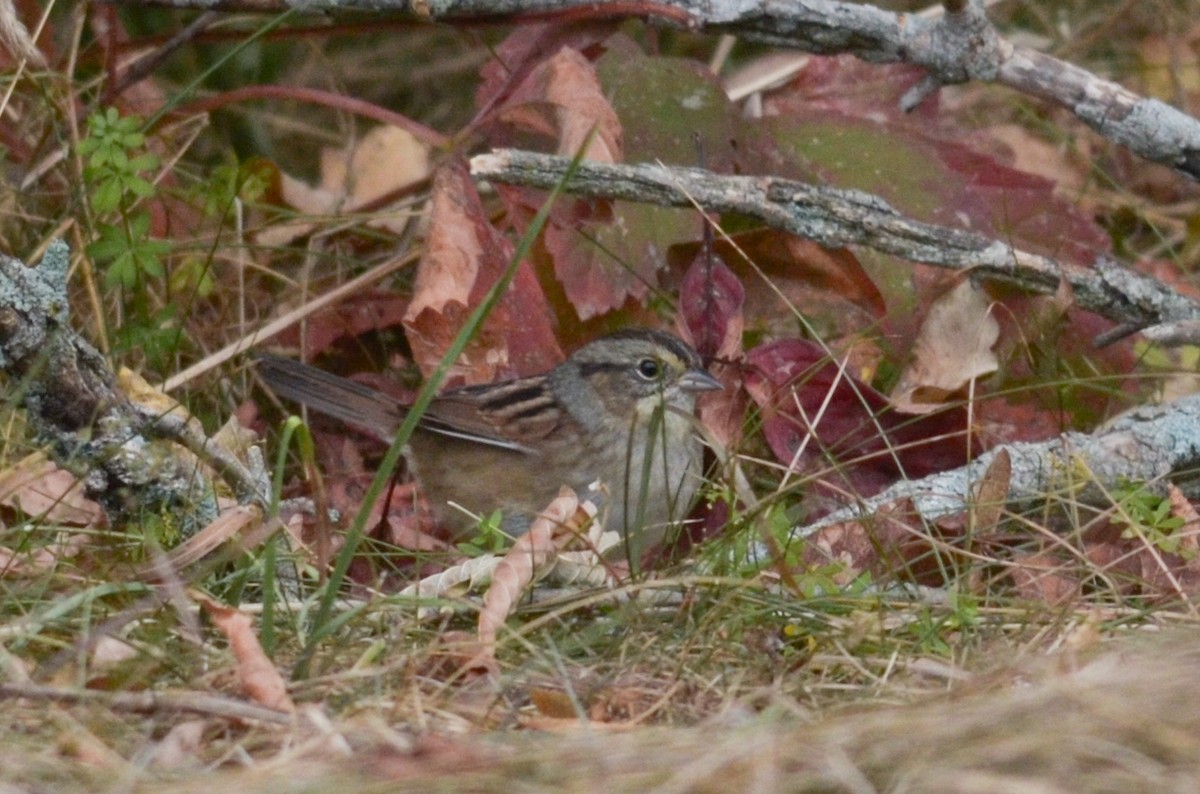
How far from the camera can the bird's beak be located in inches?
164

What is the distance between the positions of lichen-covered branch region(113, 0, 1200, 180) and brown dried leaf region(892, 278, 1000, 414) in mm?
517

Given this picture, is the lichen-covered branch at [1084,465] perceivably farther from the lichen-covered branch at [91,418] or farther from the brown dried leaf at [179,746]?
the brown dried leaf at [179,746]

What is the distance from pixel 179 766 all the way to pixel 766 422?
1.95 meters

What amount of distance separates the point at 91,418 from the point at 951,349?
6.24 feet

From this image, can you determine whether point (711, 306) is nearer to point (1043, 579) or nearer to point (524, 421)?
point (524, 421)

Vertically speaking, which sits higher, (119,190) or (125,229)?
(119,190)

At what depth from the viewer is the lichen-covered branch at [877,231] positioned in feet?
12.8

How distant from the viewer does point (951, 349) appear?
4.06 meters

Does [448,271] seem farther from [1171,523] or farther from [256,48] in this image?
[256,48]

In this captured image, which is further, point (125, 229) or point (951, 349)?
point (125, 229)

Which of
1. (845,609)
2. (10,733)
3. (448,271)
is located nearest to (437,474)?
(448,271)

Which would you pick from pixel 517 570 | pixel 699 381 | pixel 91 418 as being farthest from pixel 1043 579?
pixel 91 418

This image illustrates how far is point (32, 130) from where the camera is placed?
473cm

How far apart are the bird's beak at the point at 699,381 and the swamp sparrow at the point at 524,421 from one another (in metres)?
0.09
